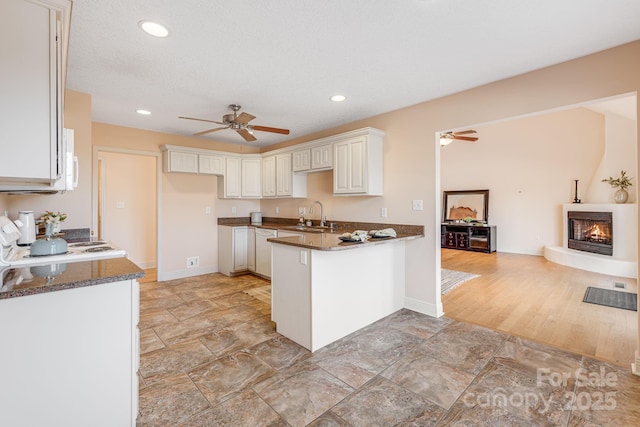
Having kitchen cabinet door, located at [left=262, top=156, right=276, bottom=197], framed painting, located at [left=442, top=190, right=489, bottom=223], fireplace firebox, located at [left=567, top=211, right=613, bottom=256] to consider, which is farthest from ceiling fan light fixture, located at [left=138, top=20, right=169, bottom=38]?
framed painting, located at [left=442, top=190, right=489, bottom=223]

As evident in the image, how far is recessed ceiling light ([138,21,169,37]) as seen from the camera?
1.90 metres

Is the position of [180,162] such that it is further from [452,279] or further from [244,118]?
[452,279]

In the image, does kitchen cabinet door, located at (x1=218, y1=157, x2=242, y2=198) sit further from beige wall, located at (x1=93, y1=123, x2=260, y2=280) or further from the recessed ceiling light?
the recessed ceiling light

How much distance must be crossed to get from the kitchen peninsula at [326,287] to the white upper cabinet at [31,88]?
1734 mm

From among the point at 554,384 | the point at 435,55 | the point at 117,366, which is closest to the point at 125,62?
the point at 117,366

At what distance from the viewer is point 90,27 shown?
6.35 ft

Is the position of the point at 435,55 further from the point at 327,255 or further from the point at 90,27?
the point at 90,27

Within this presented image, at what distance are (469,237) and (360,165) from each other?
17.2ft

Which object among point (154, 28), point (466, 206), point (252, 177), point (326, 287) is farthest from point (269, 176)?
point (466, 206)

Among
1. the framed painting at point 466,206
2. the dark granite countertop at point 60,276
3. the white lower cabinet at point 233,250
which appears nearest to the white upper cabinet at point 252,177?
the white lower cabinet at point 233,250

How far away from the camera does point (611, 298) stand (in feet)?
12.1

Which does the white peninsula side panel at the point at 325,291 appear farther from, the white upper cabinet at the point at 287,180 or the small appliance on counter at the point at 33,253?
the white upper cabinet at the point at 287,180

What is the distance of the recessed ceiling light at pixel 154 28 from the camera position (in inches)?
74.7

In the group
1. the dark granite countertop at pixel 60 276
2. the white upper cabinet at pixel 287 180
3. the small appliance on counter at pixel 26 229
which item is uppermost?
the white upper cabinet at pixel 287 180
